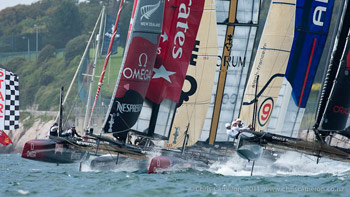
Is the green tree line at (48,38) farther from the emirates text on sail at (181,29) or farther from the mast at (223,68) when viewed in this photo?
the emirates text on sail at (181,29)

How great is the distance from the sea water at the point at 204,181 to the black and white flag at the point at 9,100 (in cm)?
144

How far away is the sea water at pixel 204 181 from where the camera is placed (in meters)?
14.8

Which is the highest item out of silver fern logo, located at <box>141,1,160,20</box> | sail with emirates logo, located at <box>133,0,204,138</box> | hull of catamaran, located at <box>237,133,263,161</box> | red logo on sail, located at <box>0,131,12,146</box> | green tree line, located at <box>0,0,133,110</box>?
silver fern logo, located at <box>141,1,160,20</box>

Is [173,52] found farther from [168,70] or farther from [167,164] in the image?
[167,164]

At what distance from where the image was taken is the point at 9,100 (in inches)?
711

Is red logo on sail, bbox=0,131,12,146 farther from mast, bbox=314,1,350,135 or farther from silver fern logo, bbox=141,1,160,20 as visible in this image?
mast, bbox=314,1,350,135

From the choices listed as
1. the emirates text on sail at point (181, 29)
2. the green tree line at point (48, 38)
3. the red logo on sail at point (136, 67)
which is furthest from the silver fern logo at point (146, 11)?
the green tree line at point (48, 38)

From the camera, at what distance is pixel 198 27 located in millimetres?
20906

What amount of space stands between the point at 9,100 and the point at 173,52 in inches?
193

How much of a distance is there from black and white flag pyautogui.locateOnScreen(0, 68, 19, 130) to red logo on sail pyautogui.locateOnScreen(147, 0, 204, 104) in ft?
13.1

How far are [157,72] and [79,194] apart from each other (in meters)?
6.78

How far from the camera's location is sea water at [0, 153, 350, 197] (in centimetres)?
1477

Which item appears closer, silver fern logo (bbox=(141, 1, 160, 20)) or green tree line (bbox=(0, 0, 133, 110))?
silver fern logo (bbox=(141, 1, 160, 20))

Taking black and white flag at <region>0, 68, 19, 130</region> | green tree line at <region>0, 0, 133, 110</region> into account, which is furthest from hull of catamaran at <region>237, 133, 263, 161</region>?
green tree line at <region>0, 0, 133, 110</region>
